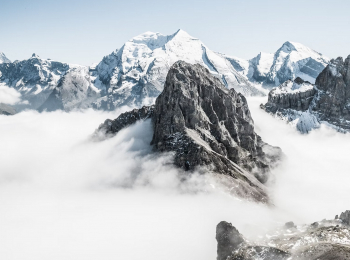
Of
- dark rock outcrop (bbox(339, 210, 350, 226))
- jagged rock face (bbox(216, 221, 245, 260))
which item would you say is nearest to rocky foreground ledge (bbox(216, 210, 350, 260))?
jagged rock face (bbox(216, 221, 245, 260))

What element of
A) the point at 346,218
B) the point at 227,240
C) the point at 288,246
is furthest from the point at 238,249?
the point at 346,218

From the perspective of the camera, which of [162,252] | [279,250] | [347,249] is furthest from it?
[162,252]

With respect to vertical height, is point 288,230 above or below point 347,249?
below

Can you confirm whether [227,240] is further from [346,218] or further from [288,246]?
[346,218]

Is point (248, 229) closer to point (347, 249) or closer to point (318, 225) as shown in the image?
point (318, 225)

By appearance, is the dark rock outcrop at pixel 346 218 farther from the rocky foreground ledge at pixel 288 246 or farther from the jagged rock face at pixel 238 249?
the jagged rock face at pixel 238 249

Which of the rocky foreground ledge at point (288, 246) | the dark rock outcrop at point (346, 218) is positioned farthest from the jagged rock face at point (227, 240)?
the dark rock outcrop at point (346, 218)

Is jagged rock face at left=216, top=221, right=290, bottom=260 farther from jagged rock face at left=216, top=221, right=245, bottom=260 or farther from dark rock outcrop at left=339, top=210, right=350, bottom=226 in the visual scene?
dark rock outcrop at left=339, top=210, right=350, bottom=226

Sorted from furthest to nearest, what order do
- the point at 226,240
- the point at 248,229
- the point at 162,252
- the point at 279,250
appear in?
the point at 162,252 < the point at 248,229 < the point at 226,240 < the point at 279,250

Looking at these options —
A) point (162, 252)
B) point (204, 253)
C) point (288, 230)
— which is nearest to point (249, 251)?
point (288, 230)
